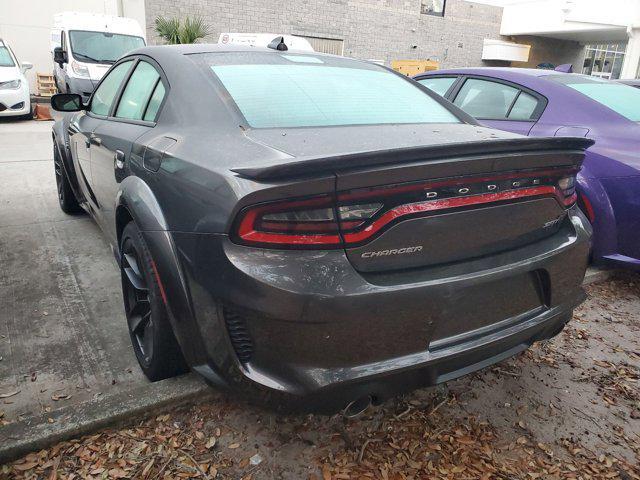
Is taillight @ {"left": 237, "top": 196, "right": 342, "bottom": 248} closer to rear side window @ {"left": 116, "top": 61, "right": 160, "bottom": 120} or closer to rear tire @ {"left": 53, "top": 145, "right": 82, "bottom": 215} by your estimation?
rear side window @ {"left": 116, "top": 61, "right": 160, "bottom": 120}

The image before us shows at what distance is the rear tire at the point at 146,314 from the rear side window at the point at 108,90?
4.45 feet

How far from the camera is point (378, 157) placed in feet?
5.27

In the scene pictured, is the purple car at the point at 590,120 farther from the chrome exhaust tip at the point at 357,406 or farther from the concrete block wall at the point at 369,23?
the concrete block wall at the point at 369,23

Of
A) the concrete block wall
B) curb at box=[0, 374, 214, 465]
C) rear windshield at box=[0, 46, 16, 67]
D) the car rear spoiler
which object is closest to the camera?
the car rear spoiler

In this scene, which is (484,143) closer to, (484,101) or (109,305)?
(109,305)

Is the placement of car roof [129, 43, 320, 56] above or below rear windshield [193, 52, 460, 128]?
above

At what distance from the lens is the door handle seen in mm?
2562

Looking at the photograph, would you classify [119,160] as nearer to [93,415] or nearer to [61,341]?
[61,341]

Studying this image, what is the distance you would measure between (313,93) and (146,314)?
1324mm

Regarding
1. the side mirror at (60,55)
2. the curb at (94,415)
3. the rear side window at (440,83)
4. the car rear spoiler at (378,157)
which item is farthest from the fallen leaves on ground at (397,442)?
the side mirror at (60,55)

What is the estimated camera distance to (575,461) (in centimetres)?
208

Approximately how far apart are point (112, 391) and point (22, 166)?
231 inches

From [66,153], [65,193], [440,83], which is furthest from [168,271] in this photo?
[440,83]

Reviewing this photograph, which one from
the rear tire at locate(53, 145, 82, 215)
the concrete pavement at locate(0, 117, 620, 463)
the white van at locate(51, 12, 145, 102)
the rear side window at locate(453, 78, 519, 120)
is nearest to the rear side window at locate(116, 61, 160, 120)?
the concrete pavement at locate(0, 117, 620, 463)
